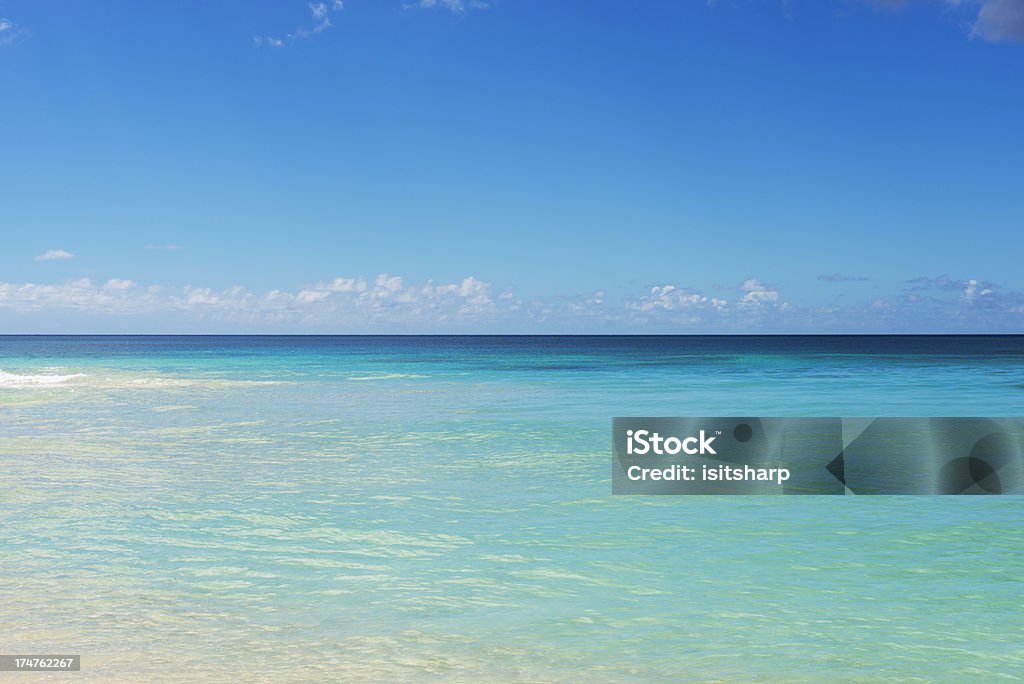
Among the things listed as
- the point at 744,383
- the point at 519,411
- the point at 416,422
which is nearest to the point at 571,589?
the point at 416,422

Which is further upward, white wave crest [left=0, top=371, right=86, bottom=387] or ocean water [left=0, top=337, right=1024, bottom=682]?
white wave crest [left=0, top=371, right=86, bottom=387]

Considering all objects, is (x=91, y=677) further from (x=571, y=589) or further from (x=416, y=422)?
(x=416, y=422)

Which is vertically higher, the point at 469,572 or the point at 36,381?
the point at 36,381

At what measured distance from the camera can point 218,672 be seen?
5.12 metres

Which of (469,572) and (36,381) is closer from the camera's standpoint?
(469,572)
